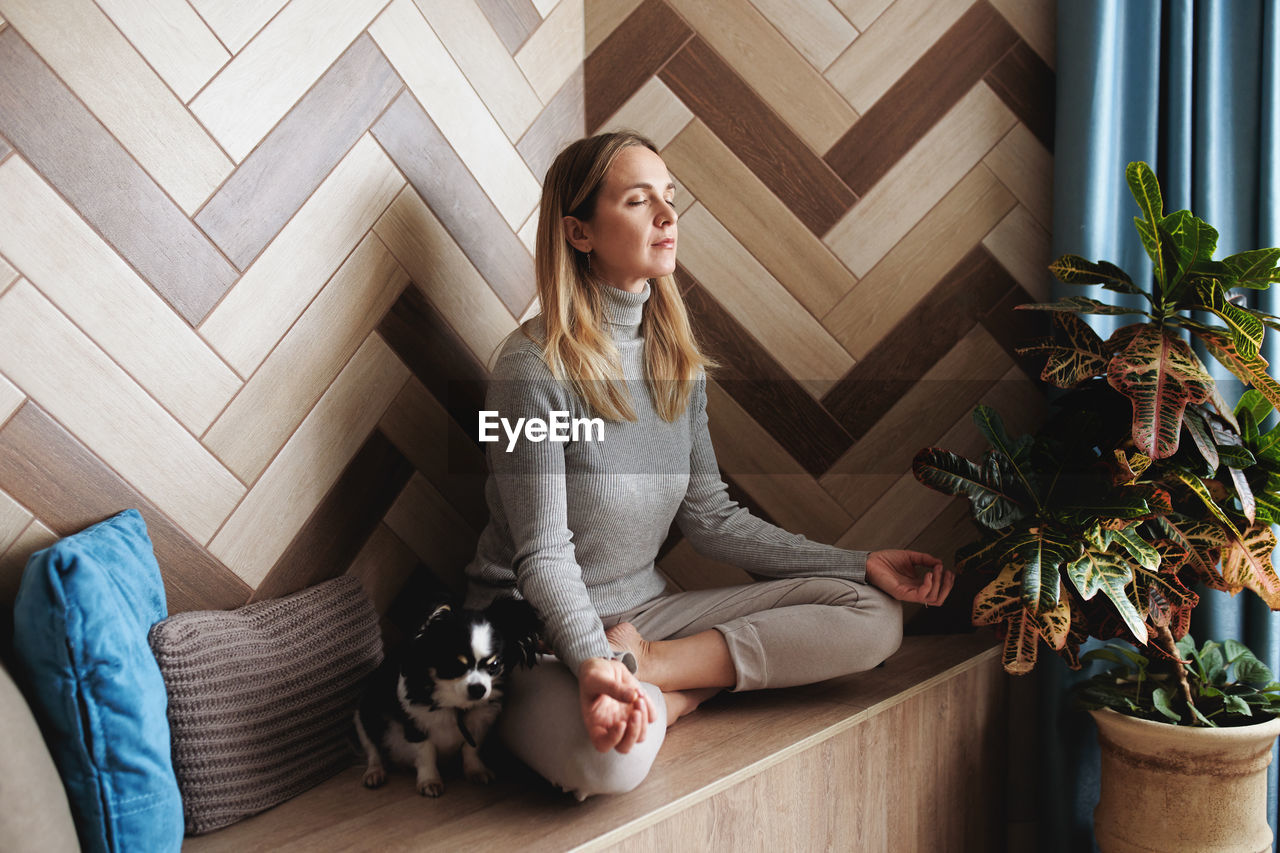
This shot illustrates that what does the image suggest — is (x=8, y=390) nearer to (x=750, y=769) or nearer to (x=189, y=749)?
(x=189, y=749)

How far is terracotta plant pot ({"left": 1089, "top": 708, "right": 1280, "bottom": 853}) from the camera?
1467mm

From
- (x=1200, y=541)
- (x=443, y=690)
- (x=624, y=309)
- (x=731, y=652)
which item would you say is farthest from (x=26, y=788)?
(x=1200, y=541)

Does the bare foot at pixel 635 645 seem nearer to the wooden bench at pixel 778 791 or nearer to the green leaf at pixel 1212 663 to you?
the wooden bench at pixel 778 791

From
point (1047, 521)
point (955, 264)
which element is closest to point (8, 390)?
point (1047, 521)

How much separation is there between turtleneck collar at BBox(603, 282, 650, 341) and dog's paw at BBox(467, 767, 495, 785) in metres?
0.77

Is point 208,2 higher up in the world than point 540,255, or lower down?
higher up

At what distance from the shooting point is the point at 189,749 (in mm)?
1133

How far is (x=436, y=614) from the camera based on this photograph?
1.24 metres

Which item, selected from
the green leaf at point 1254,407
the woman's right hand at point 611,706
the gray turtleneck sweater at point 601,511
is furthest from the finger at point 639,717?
the green leaf at point 1254,407

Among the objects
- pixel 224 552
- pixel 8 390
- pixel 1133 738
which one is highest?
pixel 8 390

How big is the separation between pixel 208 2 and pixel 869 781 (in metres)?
1.60

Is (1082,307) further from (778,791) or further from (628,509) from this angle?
(778,791)

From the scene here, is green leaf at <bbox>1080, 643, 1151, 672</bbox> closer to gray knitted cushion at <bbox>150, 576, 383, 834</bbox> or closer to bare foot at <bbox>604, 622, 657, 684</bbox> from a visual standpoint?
bare foot at <bbox>604, 622, 657, 684</bbox>

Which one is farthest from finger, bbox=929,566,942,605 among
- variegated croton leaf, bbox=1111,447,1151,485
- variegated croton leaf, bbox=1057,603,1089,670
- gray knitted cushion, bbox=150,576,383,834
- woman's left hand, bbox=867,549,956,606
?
gray knitted cushion, bbox=150,576,383,834
